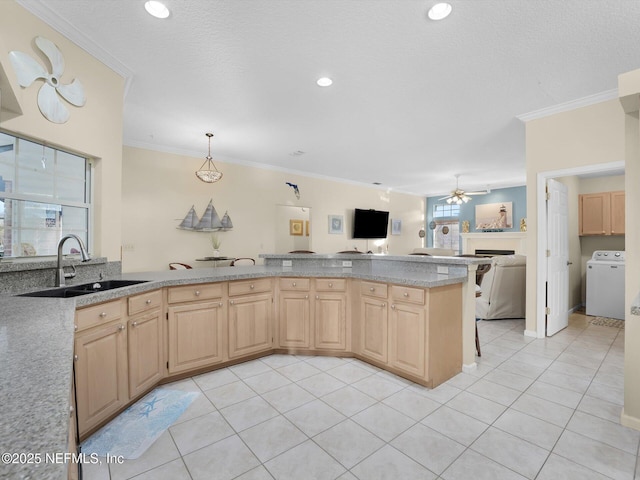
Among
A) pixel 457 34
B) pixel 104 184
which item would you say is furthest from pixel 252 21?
pixel 104 184

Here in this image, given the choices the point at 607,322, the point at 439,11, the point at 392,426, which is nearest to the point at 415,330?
the point at 392,426

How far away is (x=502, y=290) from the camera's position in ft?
14.9

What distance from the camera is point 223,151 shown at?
529 cm

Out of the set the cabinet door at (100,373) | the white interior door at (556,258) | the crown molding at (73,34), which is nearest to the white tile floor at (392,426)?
the cabinet door at (100,373)

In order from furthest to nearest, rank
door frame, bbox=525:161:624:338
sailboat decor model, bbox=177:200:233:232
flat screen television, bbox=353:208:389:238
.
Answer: flat screen television, bbox=353:208:389:238
sailboat decor model, bbox=177:200:233:232
door frame, bbox=525:161:624:338

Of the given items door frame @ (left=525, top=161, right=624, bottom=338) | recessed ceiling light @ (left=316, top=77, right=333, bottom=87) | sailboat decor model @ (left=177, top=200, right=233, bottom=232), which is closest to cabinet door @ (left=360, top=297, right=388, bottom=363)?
recessed ceiling light @ (left=316, top=77, right=333, bottom=87)

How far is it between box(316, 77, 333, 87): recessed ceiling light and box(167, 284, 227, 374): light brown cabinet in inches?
87.7

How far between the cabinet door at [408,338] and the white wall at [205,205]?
383cm

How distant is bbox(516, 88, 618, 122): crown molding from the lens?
10.4 ft

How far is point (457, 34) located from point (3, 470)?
3.05 m

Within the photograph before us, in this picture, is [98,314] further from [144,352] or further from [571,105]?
[571,105]

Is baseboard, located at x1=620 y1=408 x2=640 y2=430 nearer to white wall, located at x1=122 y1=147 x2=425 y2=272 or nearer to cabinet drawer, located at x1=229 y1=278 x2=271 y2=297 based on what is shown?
cabinet drawer, located at x1=229 y1=278 x2=271 y2=297

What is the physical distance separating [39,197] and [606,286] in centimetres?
728

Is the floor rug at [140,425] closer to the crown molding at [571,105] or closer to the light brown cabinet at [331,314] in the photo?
the light brown cabinet at [331,314]
